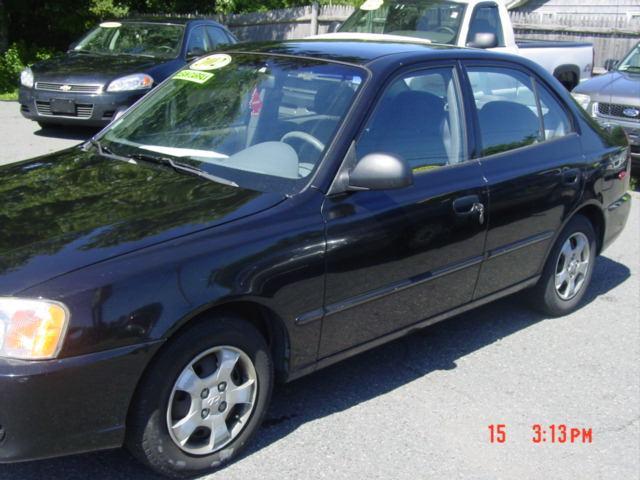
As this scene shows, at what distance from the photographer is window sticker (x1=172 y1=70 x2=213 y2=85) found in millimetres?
4516

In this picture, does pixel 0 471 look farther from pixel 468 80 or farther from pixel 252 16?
pixel 252 16

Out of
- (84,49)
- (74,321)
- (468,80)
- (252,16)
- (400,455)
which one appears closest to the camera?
(74,321)

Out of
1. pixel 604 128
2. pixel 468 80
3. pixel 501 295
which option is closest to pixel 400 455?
pixel 501 295

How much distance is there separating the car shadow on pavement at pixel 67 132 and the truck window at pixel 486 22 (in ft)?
16.4

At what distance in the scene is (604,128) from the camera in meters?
5.68

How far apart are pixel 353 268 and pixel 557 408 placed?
4.57 feet

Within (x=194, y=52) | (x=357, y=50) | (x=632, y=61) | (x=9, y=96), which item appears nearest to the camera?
(x=357, y=50)

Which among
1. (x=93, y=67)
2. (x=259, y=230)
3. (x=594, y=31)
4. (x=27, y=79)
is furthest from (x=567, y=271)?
(x=594, y=31)

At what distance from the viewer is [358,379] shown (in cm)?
433

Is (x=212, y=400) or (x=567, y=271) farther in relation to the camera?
(x=567, y=271)

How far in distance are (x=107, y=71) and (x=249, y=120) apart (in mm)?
6813

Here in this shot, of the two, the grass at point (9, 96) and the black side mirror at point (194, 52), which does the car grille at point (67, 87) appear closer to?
the black side mirror at point (194, 52)

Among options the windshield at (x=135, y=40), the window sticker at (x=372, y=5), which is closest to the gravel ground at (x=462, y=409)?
the window sticker at (x=372, y=5)

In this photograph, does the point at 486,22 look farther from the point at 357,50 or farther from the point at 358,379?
the point at 358,379
